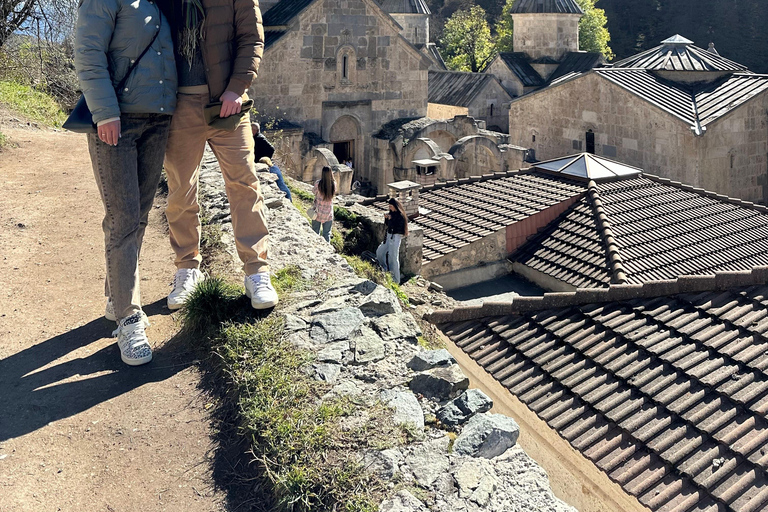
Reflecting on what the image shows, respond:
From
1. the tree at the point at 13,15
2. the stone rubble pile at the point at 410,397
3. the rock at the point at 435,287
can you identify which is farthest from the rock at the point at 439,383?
the tree at the point at 13,15

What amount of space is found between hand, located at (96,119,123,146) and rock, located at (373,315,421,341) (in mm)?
1544

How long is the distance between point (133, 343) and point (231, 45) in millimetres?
1583

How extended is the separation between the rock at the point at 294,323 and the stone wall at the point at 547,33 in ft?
102

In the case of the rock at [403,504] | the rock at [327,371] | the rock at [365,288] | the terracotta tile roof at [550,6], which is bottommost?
the rock at [403,504]

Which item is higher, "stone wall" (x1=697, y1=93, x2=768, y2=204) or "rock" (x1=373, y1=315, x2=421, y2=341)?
"rock" (x1=373, y1=315, x2=421, y2=341)

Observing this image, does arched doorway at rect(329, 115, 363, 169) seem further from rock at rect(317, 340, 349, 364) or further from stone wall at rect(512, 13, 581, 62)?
rock at rect(317, 340, 349, 364)

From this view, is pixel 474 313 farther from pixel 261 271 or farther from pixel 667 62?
pixel 667 62

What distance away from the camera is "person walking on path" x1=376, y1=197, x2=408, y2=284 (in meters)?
9.17

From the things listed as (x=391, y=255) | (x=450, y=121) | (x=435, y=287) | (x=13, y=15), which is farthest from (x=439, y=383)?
(x=450, y=121)

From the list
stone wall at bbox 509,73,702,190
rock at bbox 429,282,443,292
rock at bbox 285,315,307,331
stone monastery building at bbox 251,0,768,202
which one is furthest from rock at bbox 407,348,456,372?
stone wall at bbox 509,73,702,190

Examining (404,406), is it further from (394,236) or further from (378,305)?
(394,236)

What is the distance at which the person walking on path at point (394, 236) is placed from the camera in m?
9.17

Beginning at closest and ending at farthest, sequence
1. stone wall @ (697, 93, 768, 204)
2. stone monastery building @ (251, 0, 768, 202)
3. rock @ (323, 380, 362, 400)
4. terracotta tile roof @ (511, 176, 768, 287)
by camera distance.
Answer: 1. rock @ (323, 380, 362, 400)
2. terracotta tile roof @ (511, 176, 768, 287)
3. stone monastery building @ (251, 0, 768, 202)
4. stone wall @ (697, 93, 768, 204)

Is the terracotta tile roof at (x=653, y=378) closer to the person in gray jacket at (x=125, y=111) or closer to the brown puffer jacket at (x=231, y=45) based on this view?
the person in gray jacket at (x=125, y=111)
